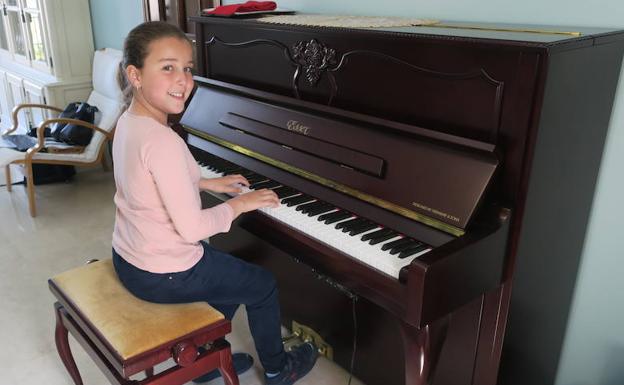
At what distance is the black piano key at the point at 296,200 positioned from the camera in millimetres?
1630

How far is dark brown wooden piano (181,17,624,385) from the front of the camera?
1252 mm

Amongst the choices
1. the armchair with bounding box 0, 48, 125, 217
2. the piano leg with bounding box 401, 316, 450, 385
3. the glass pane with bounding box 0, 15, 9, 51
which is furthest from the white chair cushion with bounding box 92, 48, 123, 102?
the piano leg with bounding box 401, 316, 450, 385

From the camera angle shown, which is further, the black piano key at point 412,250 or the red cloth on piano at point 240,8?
the red cloth on piano at point 240,8

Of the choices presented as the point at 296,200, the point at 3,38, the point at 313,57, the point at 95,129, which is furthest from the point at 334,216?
the point at 3,38

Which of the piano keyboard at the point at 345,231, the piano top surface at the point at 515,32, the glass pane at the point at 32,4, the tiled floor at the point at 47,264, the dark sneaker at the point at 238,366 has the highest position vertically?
the piano top surface at the point at 515,32

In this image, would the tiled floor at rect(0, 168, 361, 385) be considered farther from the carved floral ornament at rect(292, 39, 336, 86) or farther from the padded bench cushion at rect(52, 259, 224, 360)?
the carved floral ornament at rect(292, 39, 336, 86)

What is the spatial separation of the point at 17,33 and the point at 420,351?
4875 millimetres

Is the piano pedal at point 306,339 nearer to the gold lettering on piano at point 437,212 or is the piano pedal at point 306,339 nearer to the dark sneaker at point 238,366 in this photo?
the dark sneaker at point 238,366

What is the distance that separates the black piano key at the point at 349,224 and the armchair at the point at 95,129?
2673 millimetres

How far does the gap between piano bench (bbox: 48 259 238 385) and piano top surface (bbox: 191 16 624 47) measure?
0.95m

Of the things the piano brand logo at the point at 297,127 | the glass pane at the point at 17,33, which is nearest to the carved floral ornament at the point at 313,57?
the piano brand logo at the point at 297,127

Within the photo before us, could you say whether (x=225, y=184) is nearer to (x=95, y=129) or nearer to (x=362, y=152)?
(x=362, y=152)

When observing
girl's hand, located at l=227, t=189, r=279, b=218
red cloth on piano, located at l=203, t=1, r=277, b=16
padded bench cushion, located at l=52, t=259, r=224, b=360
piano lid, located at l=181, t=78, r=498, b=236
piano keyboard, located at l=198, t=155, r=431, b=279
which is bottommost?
padded bench cushion, located at l=52, t=259, r=224, b=360

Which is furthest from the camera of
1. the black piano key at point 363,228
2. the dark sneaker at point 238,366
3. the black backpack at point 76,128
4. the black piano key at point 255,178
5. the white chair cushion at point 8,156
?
the black backpack at point 76,128
